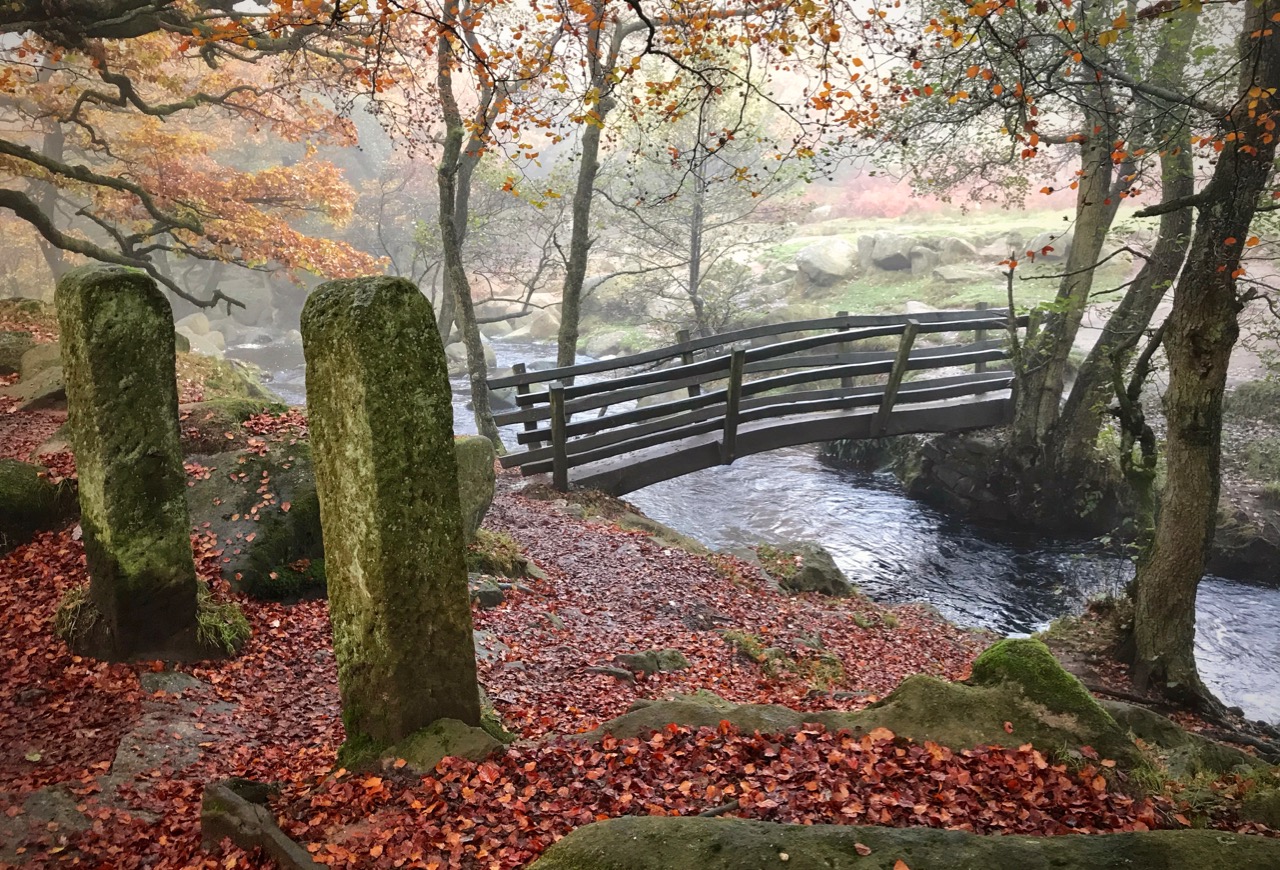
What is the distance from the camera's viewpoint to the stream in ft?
31.3

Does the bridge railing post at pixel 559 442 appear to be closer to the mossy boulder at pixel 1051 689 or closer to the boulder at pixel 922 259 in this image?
the mossy boulder at pixel 1051 689

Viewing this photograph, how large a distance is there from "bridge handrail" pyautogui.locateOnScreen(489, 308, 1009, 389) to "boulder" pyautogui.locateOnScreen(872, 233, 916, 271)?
42.6 feet

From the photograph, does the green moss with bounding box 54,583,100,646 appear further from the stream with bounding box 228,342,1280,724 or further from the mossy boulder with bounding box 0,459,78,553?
the stream with bounding box 228,342,1280,724

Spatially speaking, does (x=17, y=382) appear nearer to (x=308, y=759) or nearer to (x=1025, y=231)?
(x=308, y=759)

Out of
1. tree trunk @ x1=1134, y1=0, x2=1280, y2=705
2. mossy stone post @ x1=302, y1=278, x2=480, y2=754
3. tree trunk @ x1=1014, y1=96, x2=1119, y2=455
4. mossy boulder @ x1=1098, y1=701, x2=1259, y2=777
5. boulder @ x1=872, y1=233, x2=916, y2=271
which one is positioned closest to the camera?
mossy stone post @ x1=302, y1=278, x2=480, y2=754

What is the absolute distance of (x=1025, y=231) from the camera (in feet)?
86.4

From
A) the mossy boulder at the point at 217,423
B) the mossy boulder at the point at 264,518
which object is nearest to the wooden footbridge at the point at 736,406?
the mossy boulder at the point at 217,423

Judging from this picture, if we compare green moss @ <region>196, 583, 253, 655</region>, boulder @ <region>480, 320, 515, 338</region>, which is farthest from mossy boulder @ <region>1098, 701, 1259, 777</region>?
boulder @ <region>480, 320, 515, 338</region>

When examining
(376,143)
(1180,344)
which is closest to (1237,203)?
(1180,344)

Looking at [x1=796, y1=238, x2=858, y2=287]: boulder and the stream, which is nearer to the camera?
the stream

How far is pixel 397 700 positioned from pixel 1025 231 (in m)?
27.7

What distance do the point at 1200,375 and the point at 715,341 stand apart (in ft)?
22.2

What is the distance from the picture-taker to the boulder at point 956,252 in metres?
26.2

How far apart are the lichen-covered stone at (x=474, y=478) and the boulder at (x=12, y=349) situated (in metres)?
7.46
